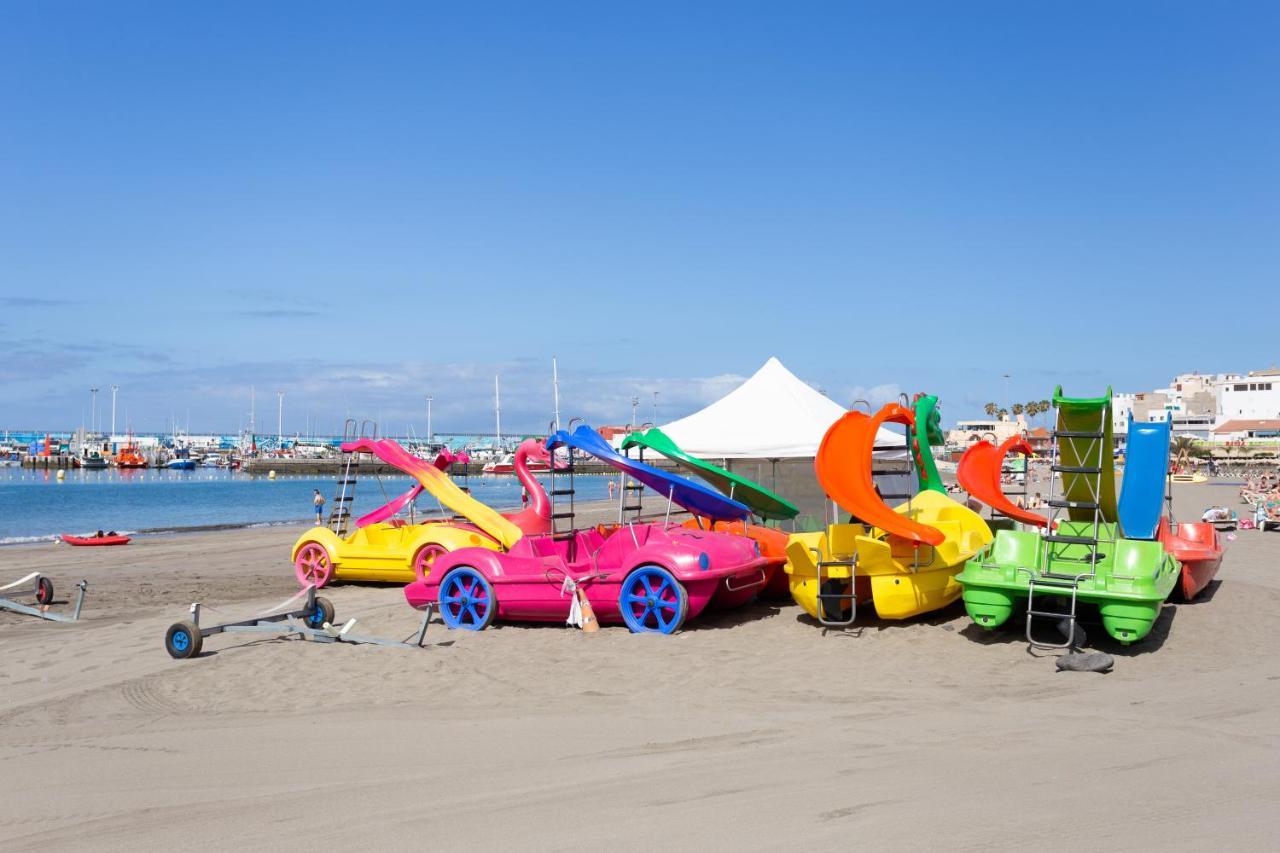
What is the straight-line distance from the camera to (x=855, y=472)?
35.0 feet

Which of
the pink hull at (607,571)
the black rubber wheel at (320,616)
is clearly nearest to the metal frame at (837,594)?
the pink hull at (607,571)

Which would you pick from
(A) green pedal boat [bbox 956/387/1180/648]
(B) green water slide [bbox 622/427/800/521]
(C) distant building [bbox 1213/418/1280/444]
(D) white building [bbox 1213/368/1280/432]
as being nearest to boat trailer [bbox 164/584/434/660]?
(B) green water slide [bbox 622/427/800/521]

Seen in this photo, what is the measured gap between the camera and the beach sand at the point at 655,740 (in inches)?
218

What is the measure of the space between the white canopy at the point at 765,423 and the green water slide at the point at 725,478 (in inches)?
140

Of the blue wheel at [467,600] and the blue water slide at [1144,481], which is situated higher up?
the blue water slide at [1144,481]

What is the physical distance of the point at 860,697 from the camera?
8.52m

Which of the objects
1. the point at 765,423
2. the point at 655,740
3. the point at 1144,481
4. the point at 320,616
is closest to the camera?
the point at 655,740

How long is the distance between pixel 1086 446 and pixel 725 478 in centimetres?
470

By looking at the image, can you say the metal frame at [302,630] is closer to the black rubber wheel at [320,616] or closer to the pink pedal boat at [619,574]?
the black rubber wheel at [320,616]

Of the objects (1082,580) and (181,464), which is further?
(181,464)

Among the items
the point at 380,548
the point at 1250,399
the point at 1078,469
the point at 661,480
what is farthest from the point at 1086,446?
the point at 1250,399

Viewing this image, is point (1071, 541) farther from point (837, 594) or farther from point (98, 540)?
point (98, 540)

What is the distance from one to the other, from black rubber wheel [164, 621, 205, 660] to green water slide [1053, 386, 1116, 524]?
28.6 ft

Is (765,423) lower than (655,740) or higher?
higher
